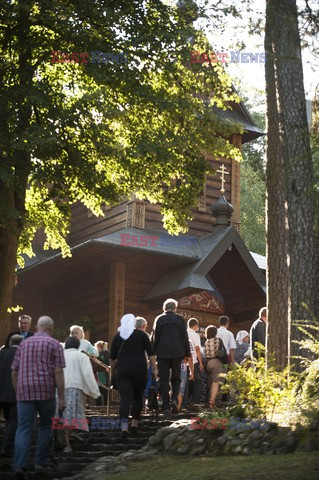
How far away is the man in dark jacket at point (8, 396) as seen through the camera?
12977 millimetres

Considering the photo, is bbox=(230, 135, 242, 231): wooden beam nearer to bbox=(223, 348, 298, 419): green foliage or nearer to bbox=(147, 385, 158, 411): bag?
bbox=(147, 385, 158, 411): bag

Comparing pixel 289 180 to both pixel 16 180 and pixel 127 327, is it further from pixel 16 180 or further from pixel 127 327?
pixel 16 180

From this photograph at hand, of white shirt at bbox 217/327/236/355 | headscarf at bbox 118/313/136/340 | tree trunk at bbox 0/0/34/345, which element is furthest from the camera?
white shirt at bbox 217/327/236/355

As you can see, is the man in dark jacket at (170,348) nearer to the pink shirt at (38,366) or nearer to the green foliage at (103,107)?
the green foliage at (103,107)

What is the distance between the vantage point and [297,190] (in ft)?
48.2

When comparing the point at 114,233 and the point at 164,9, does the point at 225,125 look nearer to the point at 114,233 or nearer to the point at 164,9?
the point at 164,9

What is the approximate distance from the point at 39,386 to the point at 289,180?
5.26m

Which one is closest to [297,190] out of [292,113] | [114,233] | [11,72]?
[292,113]

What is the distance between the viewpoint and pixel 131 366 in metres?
14.6

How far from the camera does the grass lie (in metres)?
10.3

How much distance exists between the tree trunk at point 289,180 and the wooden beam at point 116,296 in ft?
34.6

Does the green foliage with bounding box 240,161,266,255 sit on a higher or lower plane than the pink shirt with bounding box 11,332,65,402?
higher

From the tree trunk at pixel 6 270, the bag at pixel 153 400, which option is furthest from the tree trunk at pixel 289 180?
the tree trunk at pixel 6 270

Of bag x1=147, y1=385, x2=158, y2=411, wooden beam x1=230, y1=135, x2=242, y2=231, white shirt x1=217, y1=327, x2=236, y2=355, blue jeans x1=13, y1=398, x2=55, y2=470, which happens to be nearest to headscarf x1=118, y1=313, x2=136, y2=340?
bag x1=147, y1=385, x2=158, y2=411
